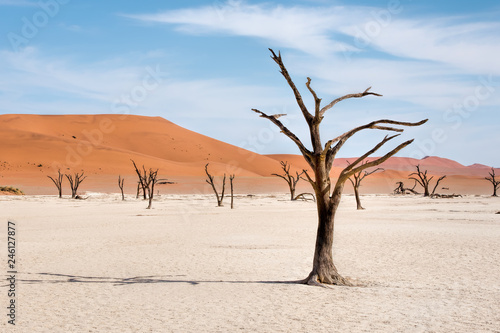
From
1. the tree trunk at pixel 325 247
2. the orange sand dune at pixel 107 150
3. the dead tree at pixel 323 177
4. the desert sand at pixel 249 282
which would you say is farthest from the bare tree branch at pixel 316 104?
the orange sand dune at pixel 107 150

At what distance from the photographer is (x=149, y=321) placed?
21.4 ft

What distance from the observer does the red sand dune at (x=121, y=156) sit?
6538 centimetres

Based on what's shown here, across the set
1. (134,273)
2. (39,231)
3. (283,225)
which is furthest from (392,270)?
(39,231)

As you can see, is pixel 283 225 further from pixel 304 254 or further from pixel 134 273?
pixel 134 273

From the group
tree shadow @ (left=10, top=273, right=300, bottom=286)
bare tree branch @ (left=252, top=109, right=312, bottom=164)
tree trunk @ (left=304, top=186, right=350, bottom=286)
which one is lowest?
tree shadow @ (left=10, top=273, right=300, bottom=286)

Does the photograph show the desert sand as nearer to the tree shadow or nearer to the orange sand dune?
the tree shadow

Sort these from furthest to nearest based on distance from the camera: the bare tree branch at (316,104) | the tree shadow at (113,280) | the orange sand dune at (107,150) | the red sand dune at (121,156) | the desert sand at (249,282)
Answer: the orange sand dune at (107,150) < the red sand dune at (121,156) < the tree shadow at (113,280) < the bare tree branch at (316,104) < the desert sand at (249,282)

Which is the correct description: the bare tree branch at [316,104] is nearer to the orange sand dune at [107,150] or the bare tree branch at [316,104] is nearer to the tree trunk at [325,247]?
the tree trunk at [325,247]

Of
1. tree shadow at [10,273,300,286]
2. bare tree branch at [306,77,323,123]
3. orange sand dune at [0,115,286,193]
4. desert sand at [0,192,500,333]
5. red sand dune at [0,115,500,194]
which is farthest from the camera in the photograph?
orange sand dune at [0,115,286,193]

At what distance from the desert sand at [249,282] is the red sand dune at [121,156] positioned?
43.3 metres

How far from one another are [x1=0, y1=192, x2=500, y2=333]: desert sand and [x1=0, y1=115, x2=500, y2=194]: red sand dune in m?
43.3

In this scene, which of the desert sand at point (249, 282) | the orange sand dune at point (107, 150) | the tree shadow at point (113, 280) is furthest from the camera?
the orange sand dune at point (107, 150)

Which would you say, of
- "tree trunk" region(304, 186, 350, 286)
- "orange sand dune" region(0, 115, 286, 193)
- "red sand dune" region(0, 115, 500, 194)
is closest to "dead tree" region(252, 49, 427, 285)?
"tree trunk" region(304, 186, 350, 286)

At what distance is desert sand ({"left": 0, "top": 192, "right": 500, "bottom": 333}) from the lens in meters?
6.49
